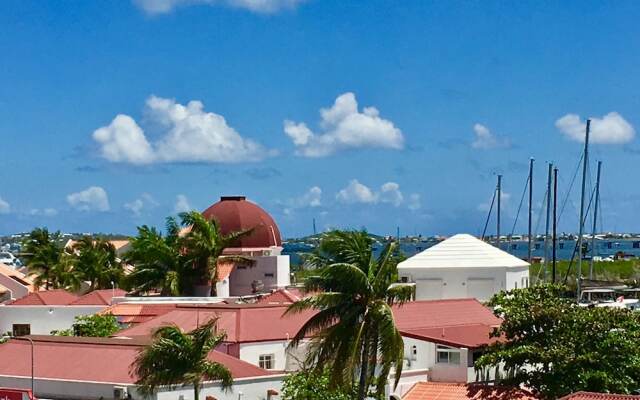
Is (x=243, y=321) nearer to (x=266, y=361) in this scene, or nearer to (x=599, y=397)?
(x=266, y=361)

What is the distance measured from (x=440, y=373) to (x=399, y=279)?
48.3 ft

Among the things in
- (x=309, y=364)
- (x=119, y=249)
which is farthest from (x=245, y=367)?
(x=119, y=249)

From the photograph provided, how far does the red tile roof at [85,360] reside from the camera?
1869 inches

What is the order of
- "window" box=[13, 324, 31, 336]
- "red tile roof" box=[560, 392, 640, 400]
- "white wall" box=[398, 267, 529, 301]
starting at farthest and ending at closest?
"window" box=[13, 324, 31, 336] < "white wall" box=[398, 267, 529, 301] < "red tile roof" box=[560, 392, 640, 400]

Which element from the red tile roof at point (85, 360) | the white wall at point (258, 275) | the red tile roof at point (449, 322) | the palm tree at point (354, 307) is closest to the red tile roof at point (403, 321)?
the red tile roof at point (449, 322)

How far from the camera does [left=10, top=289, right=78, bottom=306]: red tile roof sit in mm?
74562

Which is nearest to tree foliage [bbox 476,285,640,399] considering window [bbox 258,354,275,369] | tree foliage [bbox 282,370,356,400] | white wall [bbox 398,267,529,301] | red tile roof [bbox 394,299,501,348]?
red tile roof [bbox 394,299,501,348]

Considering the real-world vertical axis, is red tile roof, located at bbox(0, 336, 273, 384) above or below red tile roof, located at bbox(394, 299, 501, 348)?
below

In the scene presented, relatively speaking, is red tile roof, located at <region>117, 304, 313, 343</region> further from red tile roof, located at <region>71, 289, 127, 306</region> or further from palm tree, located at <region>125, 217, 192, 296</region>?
palm tree, located at <region>125, 217, 192, 296</region>

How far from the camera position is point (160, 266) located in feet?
257

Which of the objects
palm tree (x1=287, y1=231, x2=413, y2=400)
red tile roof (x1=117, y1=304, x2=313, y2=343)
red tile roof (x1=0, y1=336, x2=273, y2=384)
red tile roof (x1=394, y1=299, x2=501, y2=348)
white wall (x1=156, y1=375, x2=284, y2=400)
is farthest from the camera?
red tile roof (x1=117, y1=304, x2=313, y2=343)

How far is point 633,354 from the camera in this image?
4547 centimetres

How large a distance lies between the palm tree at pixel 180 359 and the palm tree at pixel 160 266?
115 ft

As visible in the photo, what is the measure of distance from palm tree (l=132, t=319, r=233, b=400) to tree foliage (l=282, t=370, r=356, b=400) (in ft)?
11.7
